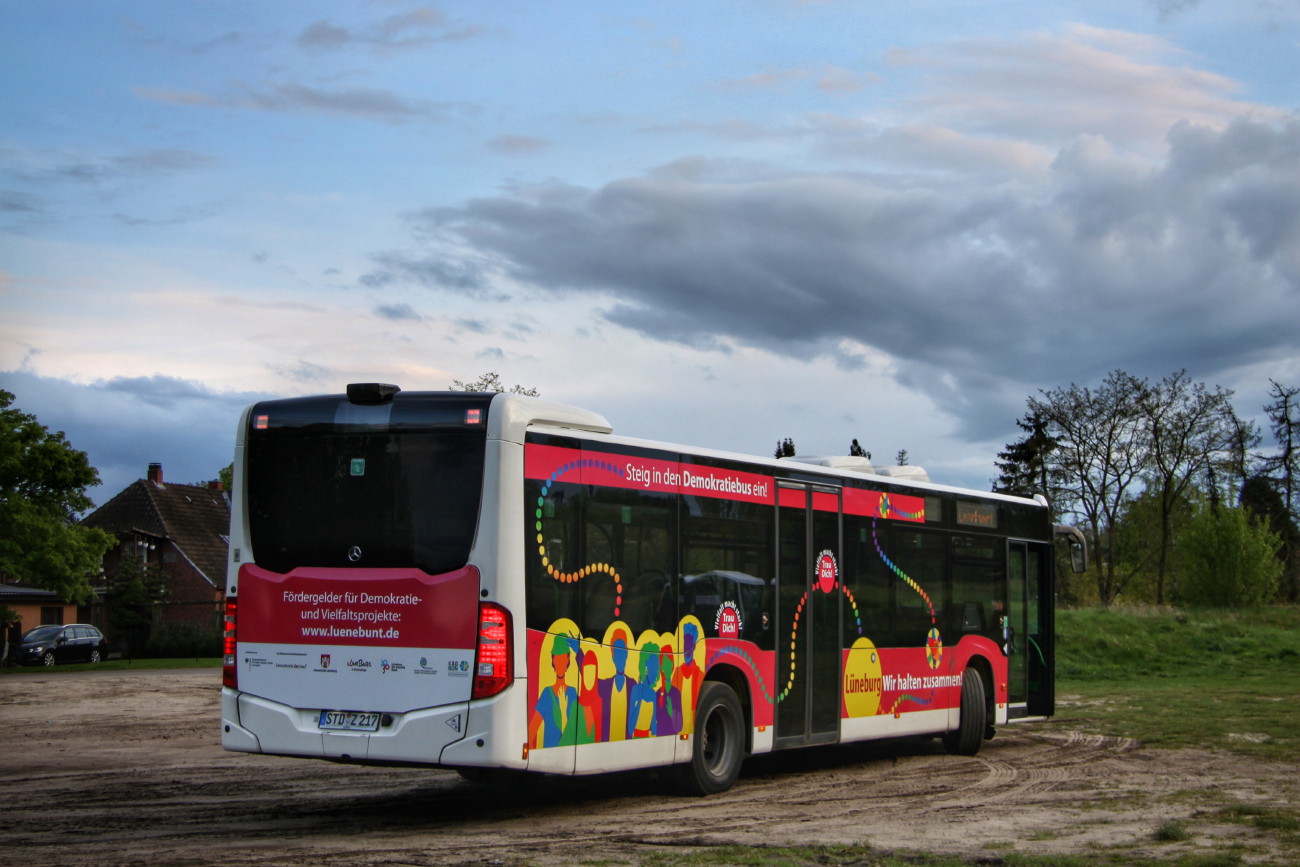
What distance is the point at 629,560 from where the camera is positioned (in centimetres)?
1008

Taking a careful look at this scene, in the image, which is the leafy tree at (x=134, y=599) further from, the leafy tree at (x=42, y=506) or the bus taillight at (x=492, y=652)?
the bus taillight at (x=492, y=652)

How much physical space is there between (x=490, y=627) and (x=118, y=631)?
48749 mm

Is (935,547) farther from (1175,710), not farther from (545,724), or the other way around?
(1175,710)

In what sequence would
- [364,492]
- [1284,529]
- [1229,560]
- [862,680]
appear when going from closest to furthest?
[364,492] < [862,680] < [1229,560] < [1284,529]

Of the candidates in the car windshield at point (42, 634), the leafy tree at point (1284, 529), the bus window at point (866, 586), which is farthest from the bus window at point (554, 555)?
the leafy tree at point (1284, 529)

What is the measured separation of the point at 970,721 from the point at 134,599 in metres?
45.9

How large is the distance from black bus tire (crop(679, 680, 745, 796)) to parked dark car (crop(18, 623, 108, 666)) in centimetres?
3804

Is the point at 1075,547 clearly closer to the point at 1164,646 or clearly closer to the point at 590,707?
the point at 590,707

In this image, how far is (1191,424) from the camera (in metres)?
57.6

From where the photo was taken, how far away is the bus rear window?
901cm

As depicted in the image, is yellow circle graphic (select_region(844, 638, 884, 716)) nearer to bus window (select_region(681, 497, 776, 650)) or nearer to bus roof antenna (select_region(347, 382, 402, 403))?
bus window (select_region(681, 497, 776, 650))

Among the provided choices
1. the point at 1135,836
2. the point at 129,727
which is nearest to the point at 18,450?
the point at 129,727

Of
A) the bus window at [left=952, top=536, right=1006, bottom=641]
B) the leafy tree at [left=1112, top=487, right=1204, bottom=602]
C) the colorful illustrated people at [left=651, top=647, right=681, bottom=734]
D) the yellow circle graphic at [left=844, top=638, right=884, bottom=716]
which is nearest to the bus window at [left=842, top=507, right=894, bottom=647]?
the yellow circle graphic at [left=844, top=638, right=884, bottom=716]

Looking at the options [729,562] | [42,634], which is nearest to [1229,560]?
[42,634]
